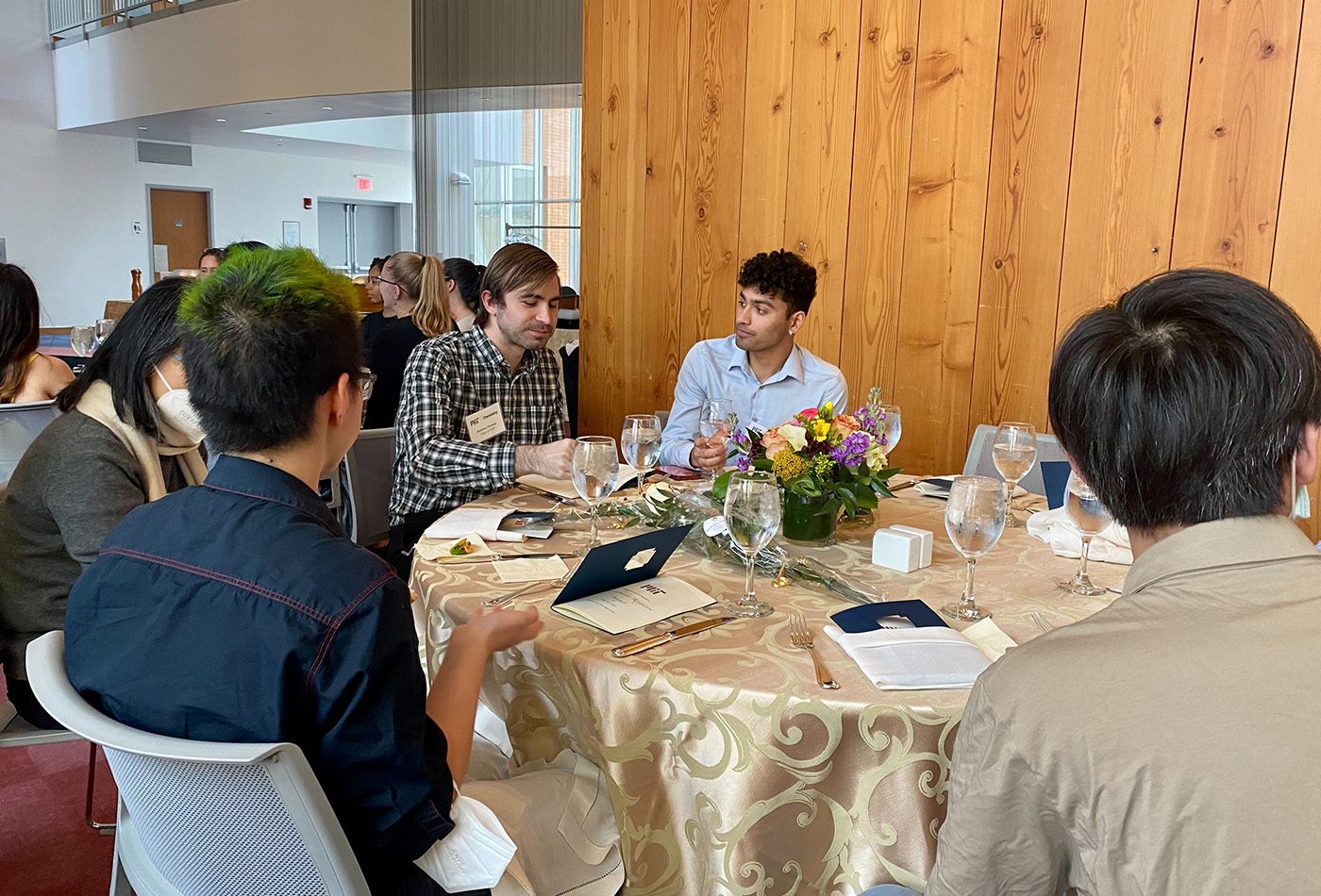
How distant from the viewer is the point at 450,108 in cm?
711

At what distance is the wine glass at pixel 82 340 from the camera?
18.9ft

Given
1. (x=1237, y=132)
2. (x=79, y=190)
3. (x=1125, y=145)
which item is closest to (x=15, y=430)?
(x=1125, y=145)

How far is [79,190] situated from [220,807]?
1503 centimetres

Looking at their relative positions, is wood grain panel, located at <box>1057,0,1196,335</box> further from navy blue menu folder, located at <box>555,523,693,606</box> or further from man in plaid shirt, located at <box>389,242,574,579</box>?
navy blue menu folder, located at <box>555,523,693,606</box>

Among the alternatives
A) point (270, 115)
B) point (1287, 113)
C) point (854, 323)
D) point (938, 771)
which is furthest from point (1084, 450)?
point (270, 115)

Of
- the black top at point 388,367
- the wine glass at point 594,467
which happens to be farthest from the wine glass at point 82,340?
the wine glass at point 594,467

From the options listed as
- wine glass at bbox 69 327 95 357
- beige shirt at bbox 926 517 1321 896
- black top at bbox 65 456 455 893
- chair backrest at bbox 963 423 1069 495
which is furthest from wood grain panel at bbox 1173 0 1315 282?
wine glass at bbox 69 327 95 357

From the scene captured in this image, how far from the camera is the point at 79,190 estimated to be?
43.7 feet

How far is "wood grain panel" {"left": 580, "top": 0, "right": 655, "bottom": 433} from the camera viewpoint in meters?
3.98

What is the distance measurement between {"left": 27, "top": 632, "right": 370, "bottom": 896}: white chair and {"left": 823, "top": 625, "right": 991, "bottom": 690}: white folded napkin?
0.72 metres

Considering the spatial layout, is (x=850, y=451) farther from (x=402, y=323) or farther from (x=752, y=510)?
(x=402, y=323)

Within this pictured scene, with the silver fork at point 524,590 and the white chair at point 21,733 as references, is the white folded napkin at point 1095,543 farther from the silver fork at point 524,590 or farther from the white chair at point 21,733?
the white chair at point 21,733

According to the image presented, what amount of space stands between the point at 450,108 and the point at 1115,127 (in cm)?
530

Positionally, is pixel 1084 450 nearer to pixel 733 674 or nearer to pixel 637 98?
pixel 733 674
